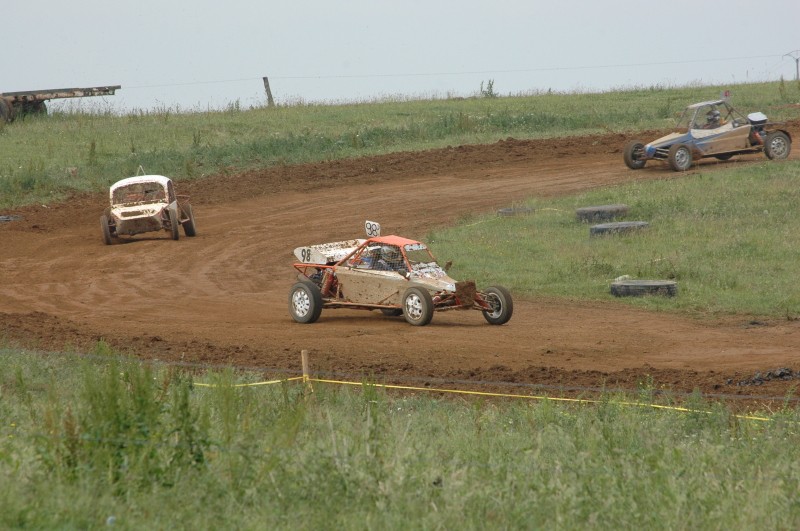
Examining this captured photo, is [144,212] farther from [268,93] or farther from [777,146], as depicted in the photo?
[268,93]

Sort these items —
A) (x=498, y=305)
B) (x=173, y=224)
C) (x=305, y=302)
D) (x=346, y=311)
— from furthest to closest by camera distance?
1. (x=173, y=224)
2. (x=346, y=311)
3. (x=305, y=302)
4. (x=498, y=305)

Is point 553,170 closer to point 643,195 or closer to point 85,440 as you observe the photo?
point 643,195

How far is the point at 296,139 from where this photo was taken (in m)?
33.9

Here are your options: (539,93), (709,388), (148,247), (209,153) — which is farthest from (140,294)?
(539,93)

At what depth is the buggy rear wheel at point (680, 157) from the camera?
26.8 metres

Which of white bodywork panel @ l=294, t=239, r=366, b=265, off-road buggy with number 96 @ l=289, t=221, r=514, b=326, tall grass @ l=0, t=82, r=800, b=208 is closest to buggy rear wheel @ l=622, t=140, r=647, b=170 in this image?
tall grass @ l=0, t=82, r=800, b=208

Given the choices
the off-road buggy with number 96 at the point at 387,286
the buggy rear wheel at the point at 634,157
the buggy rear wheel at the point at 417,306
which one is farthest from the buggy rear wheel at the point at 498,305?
the buggy rear wheel at the point at 634,157

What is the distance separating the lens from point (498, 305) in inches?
579

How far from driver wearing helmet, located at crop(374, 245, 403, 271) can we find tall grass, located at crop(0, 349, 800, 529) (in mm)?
7807

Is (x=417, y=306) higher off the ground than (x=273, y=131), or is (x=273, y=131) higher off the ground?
(x=273, y=131)

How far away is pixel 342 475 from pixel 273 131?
101ft

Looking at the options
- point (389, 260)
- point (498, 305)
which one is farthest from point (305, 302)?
point (498, 305)

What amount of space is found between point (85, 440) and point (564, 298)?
11.5m

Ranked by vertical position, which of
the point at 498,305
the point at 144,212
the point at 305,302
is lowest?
the point at 498,305
